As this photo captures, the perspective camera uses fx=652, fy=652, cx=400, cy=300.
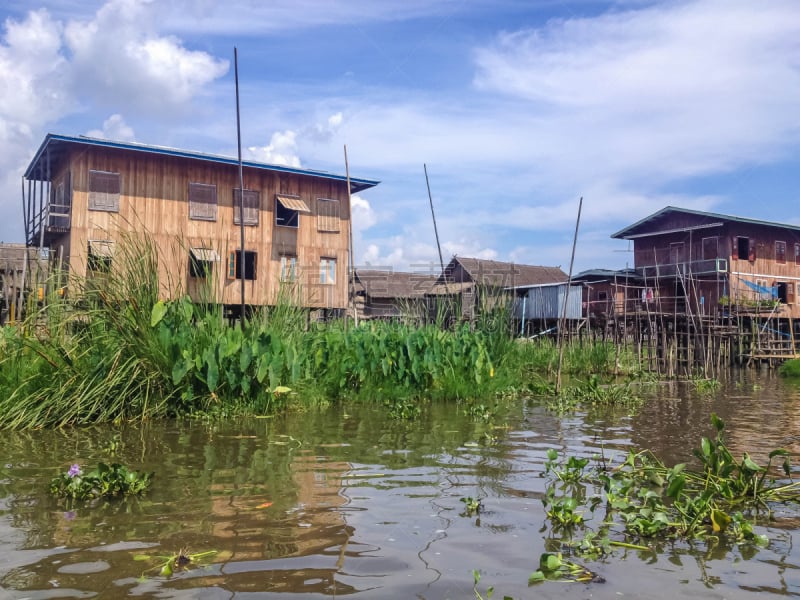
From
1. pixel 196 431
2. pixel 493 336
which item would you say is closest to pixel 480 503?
pixel 196 431

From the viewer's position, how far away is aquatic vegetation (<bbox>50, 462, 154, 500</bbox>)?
4.00 meters

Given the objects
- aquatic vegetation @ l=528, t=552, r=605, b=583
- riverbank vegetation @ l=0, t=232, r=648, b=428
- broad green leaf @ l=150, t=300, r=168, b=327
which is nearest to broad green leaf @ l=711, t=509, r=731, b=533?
aquatic vegetation @ l=528, t=552, r=605, b=583

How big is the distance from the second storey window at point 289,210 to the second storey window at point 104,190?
495 centimetres

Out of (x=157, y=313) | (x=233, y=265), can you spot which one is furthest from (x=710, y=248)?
(x=157, y=313)

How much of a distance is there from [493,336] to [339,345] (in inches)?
98.3

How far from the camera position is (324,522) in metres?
3.60

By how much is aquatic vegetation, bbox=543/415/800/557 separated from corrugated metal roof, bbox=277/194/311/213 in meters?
17.6

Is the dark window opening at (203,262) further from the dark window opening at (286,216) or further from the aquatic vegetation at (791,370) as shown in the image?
the aquatic vegetation at (791,370)

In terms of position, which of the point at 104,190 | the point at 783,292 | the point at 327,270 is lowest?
the point at 783,292

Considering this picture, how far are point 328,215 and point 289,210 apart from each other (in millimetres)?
1377

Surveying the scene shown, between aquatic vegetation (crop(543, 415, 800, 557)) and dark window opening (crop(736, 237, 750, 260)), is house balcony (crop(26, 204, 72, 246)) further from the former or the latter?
dark window opening (crop(736, 237, 750, 260))

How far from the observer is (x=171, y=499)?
4039mm

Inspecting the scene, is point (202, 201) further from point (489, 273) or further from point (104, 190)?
point (489, 273)

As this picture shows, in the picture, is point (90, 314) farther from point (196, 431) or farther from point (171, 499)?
point (171, 499)
